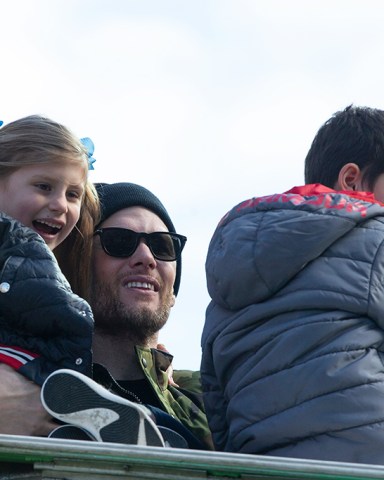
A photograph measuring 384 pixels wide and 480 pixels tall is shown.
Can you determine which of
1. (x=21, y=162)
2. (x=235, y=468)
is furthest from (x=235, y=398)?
(x=21, y=162)

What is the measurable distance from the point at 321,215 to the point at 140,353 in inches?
75.0

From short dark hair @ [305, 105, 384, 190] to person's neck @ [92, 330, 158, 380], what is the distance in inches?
54.0

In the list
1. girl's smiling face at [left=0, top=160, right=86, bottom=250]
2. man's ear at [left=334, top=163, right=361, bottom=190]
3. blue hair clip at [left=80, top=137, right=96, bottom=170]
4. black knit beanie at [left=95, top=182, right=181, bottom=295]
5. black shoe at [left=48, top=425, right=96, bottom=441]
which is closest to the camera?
black shoe at [left=48, top=425, right=96, bottom=441]

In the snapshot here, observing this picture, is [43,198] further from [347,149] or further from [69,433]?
[69,433]

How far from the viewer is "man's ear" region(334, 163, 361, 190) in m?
3.61

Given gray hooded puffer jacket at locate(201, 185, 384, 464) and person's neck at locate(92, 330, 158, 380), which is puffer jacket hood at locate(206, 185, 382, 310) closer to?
gray hooded puffer jacket at locate(201, 185, 384, 464)

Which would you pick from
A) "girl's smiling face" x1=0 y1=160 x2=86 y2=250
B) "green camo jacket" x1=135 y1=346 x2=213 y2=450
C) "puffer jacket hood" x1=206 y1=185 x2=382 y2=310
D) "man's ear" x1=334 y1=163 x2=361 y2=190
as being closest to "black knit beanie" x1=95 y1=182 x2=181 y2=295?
"green camo jacket" x1=135 y1=346 x2=213 y2=450

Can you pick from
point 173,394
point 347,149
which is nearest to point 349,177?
point 347,149

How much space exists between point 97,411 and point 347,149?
1596 millimetres

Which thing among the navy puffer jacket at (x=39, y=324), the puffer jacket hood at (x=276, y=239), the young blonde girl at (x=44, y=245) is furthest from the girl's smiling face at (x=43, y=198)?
the puffer jacket hood at (x=276, y=239)

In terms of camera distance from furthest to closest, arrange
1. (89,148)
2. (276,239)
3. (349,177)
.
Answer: (89,148)
(349,177)
(276,239)

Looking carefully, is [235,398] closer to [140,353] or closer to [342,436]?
[342,436]

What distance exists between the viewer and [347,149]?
12.2 ft

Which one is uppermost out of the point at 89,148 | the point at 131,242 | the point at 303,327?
the point at 89,148
